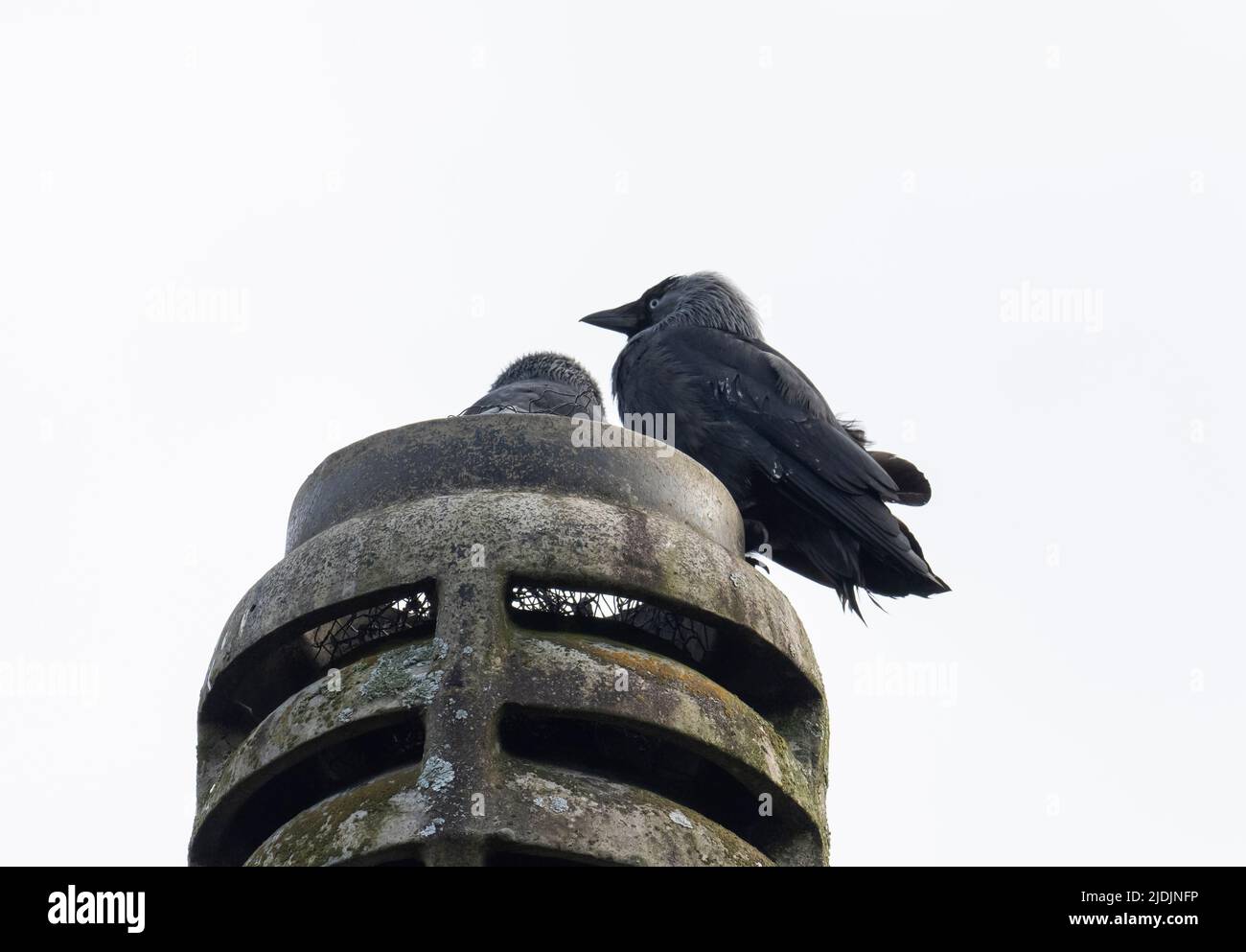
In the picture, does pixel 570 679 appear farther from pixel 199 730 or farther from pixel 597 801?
pixel 199 730

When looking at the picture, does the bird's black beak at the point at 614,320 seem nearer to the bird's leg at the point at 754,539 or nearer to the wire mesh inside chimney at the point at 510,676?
the bird's leg at the point at 754,539

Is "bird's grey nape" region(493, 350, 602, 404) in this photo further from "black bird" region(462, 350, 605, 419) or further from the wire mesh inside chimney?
the wire mesh inside chimney

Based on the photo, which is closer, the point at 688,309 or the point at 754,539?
the point at 754,539

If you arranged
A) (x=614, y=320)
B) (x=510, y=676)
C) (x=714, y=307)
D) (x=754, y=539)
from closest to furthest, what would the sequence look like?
1. (x=510, y=676)
2. (x=754, y=539)
3. (x=714, y=307)
4. (x=614, y=320)

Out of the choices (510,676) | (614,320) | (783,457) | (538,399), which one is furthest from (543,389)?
(510,676)

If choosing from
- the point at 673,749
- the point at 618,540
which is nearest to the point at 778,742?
the point at 673,749

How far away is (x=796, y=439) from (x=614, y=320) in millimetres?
1959

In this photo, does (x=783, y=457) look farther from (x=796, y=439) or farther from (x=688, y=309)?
(x=688, y=309)

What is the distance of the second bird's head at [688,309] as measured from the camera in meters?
9.70

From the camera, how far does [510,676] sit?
519 cm

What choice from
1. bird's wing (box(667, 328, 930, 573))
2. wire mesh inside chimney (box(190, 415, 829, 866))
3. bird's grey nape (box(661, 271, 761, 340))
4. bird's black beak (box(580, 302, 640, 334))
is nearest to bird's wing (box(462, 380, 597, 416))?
bird's wing (box(667, 328, 930, 573))

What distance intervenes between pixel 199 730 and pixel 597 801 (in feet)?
5.30

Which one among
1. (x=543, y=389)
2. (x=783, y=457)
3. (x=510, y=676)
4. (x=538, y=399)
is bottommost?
(x=510, y=676)
